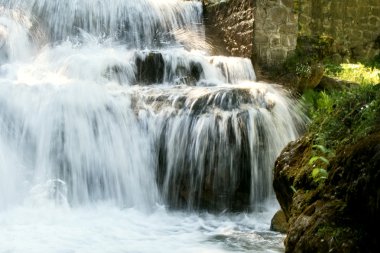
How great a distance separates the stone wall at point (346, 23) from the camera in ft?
37.0

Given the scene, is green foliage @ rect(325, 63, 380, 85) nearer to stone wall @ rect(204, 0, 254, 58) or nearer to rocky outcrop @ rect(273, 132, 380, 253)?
stone wall @ rect(204, 0, 254, 58)

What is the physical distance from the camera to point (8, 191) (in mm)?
→ 5805

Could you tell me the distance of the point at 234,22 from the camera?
9898 millimetres

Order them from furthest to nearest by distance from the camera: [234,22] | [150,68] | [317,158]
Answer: [234,22] → [150,68] → [317,158]

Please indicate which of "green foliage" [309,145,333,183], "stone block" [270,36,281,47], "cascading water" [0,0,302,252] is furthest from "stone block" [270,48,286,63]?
"green foliage" [309,145,333,183]

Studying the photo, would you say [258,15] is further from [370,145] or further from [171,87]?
[370,145]

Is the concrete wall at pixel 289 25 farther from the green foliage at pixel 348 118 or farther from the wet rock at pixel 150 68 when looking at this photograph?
the green foliage at pixel 348 118

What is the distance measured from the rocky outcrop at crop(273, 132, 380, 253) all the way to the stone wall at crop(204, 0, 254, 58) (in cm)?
611

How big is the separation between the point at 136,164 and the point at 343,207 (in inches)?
152

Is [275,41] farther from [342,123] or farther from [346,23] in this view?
[342,123]

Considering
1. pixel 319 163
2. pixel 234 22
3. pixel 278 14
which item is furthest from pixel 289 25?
pixel 319 163

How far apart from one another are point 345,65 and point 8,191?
7362 millimetres

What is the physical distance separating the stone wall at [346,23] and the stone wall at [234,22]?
1.80 meters

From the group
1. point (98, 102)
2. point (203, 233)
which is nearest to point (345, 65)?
point (98, 102)
